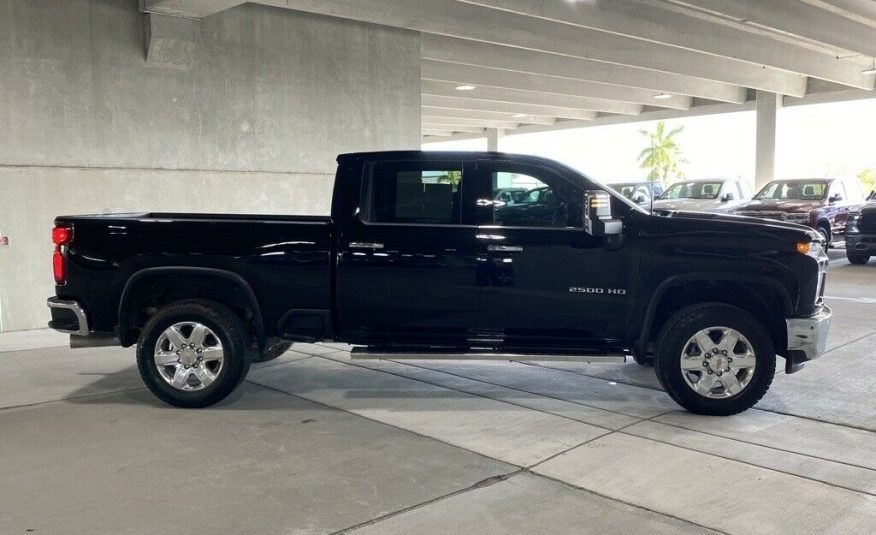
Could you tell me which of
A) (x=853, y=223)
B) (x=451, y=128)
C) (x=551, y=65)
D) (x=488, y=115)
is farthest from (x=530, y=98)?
(x=451, y=128)

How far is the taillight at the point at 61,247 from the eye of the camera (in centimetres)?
611

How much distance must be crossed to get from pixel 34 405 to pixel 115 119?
510cm

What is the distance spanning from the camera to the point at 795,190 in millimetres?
18297

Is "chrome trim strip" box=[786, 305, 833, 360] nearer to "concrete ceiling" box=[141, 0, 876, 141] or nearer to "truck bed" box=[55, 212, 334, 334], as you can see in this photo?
"truck bed" box=[55, 212, 334, 334]

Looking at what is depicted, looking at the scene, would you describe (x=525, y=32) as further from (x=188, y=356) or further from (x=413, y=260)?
(x=188, y=356)

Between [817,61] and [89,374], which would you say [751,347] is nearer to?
[89,374]

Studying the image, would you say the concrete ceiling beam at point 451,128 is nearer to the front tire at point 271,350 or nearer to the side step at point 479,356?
the front tire at point 271,350

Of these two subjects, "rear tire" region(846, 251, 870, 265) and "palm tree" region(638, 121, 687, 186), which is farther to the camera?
"palm tree" region(638, 121, 687, 186)

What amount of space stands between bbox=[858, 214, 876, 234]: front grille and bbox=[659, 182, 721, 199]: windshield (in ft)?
13.2

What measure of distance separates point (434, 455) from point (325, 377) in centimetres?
245

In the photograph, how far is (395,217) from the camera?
20.4 feet

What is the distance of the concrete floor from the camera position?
13.4 feet

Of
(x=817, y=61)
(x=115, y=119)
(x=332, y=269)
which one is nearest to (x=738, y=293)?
(x=332, y=269)

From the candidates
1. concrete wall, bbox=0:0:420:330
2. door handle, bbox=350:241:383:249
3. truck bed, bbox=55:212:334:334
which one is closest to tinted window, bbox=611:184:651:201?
concrete wall, bbox=0:0:420:330
